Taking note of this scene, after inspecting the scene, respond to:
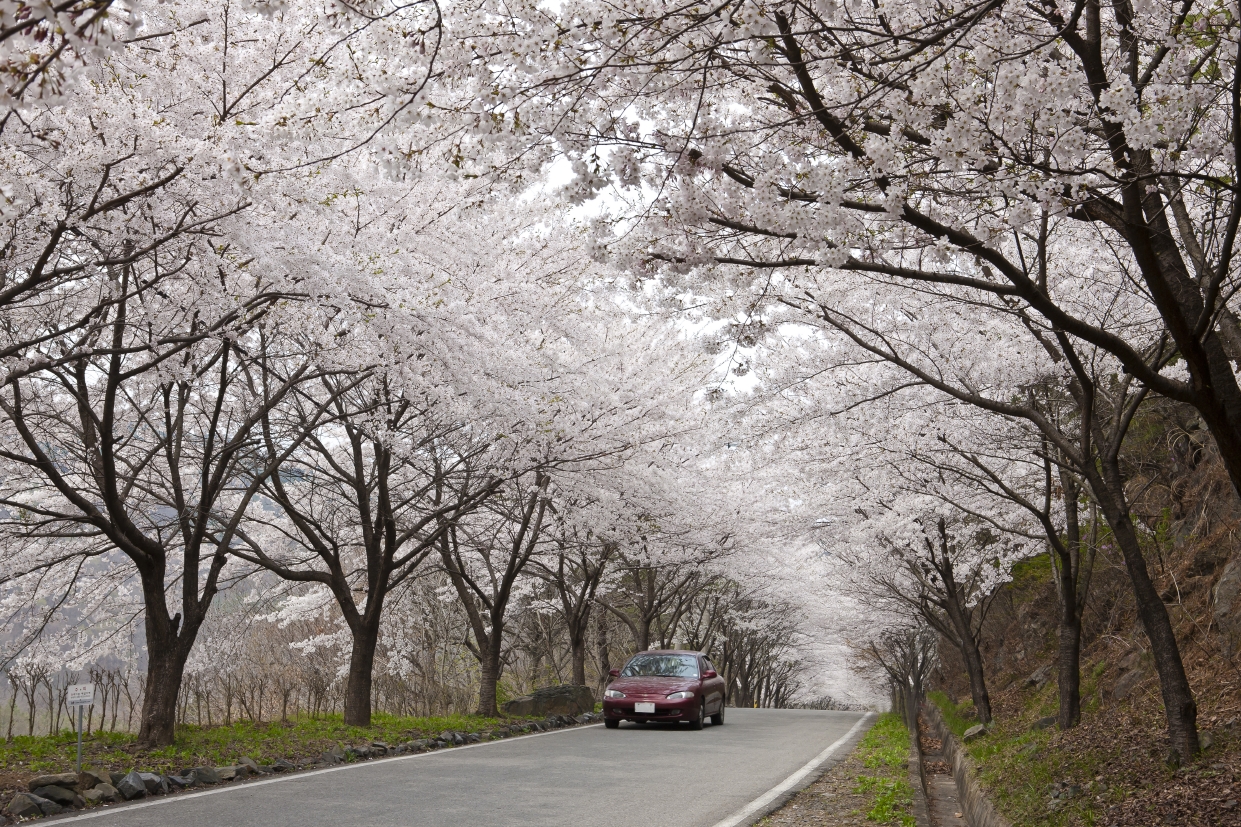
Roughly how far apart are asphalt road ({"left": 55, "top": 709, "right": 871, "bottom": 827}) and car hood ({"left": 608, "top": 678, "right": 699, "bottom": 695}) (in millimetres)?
3331

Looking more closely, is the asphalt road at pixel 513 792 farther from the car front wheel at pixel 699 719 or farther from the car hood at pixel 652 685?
the car front wheel at pixel 699 719

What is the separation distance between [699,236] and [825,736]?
1323cm

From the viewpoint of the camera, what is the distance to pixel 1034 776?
6914mm

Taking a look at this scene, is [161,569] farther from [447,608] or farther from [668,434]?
[447,608]

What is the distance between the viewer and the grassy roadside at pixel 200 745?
845cm

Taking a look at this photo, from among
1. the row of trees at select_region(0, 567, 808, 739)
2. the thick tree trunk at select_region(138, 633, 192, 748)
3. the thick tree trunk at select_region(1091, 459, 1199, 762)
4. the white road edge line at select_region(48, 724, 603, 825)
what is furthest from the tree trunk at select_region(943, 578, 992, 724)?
the thick tree trunk at select_region(138, 633, 192, 748)

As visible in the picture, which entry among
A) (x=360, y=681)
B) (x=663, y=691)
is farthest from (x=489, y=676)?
(x=360, y=681)

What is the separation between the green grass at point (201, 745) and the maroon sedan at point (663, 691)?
2.68 meters

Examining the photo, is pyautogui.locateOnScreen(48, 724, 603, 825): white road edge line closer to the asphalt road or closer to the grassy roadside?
the asphalt road

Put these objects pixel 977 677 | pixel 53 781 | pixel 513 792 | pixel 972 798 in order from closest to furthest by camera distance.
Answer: pixel 53 781 < pixel 513 792 < pixel 972 798 < pixel 977 677

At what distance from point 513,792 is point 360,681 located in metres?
6.84

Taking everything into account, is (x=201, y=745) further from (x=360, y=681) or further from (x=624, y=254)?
(x=624, y=254)

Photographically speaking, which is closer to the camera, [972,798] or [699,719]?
[972,798]

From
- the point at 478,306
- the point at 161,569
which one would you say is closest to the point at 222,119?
the point at 478,306
